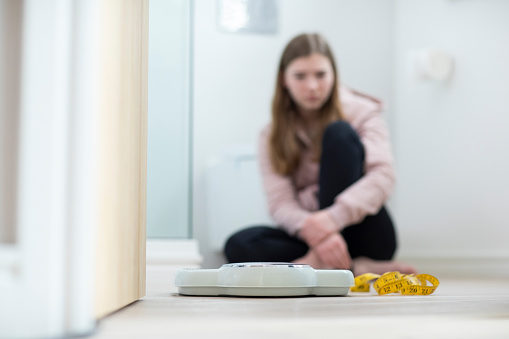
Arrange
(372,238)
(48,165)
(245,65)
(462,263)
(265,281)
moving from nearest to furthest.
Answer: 1. (48,165)
2. (265,281)
3. (372,238)
4. (462,263)
5. (245,65)

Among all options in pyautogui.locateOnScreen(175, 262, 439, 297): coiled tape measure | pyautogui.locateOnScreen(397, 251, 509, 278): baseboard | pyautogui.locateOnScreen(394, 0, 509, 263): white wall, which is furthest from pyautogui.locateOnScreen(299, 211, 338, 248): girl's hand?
pyautogui.locateOnScreen(175, 262, 439, 297): coiled tape measure

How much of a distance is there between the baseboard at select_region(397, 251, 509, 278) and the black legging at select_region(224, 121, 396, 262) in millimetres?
351

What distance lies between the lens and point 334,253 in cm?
141

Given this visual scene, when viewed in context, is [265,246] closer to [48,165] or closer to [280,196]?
[280,196]

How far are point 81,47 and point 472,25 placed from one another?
6.05 ft

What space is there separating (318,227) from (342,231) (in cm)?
15

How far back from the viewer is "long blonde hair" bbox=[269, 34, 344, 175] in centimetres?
168

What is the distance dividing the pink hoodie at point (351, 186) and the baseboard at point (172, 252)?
260 mm

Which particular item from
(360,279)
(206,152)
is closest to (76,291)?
(360,279)

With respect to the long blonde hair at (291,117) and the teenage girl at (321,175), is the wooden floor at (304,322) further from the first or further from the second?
the long blonde hair at (291,117)

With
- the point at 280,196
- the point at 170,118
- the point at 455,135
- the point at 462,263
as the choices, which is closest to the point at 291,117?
the point at 280,196

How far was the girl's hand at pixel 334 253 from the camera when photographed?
4.60 ft

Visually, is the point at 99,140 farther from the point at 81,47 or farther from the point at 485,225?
the point at 485,225

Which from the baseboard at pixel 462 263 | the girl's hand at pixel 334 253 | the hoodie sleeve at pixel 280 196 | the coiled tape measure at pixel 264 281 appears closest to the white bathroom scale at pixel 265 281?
the coiled tape measure at pixel 264 281
